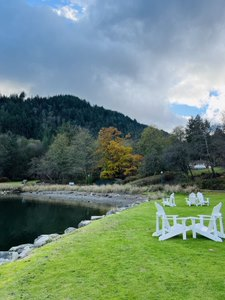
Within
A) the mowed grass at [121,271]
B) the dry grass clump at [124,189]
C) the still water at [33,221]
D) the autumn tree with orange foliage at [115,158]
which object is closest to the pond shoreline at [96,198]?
the dry grass clump at [124,189]

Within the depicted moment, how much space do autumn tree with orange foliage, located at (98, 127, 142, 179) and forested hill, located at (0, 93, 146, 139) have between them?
113ft

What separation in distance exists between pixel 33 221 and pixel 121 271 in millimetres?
13919

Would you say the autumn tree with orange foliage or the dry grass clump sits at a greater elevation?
the autumn tree with orange foliage

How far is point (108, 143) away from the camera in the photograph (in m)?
43.8

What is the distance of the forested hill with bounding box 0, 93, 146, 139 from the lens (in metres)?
85.6

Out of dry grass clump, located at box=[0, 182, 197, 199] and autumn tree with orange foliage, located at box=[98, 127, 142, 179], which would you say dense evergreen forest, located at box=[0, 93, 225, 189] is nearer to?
autumn tree with orange foliage, located at box=[98, 127, 142, 179]

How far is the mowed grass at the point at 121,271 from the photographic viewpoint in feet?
15.2

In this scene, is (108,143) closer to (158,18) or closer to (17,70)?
(17,70)

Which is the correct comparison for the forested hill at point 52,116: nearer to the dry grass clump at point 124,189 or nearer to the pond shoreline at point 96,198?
the dry grass clump at point 124,189

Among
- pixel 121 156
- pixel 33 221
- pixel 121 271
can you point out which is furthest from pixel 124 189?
pixel 121 271

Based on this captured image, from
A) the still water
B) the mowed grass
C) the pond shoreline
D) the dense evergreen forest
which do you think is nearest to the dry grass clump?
the pond shoreline

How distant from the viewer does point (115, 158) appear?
4331 centimetres

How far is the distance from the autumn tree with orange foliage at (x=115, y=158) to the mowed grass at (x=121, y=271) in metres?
34.4

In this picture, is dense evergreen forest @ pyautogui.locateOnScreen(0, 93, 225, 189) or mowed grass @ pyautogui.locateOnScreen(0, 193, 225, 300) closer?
mowed grass @ pyautogui.locateOnScreen(0, 193, 225, 300)
